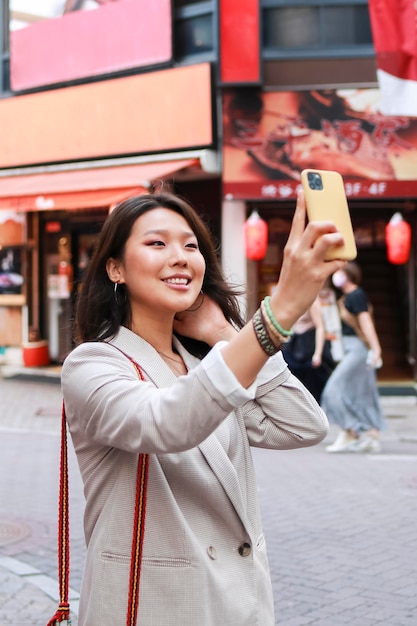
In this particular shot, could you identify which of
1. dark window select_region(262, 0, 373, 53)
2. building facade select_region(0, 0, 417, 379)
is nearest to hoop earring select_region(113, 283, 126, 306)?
building facade select_region(0, 0, 417, 379)

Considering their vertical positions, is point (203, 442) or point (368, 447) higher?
point (203, 442)

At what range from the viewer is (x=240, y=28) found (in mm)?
13414

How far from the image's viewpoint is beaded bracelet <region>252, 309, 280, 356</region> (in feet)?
5.68

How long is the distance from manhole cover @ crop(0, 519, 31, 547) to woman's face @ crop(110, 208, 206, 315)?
4575 mm

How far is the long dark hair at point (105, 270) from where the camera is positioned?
7.21 feet

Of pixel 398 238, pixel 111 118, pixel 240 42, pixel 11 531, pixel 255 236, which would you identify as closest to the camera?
pixel 11 531

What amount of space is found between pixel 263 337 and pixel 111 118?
13.8 metres

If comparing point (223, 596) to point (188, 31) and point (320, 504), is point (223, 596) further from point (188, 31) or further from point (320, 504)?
point (188, 31)

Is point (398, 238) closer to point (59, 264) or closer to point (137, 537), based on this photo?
point (59, 264)

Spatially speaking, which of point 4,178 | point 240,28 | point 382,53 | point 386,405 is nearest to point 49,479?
point 382,53

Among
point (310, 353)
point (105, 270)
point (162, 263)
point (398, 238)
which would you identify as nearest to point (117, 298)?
point (105, 270)

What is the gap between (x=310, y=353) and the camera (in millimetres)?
10211

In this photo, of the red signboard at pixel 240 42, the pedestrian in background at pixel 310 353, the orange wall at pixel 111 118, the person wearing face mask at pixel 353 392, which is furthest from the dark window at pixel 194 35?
the person wearing face mask at pixel 353 392

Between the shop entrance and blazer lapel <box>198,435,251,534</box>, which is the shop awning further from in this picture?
blazer lapel <box>198,435,251,534</box>
